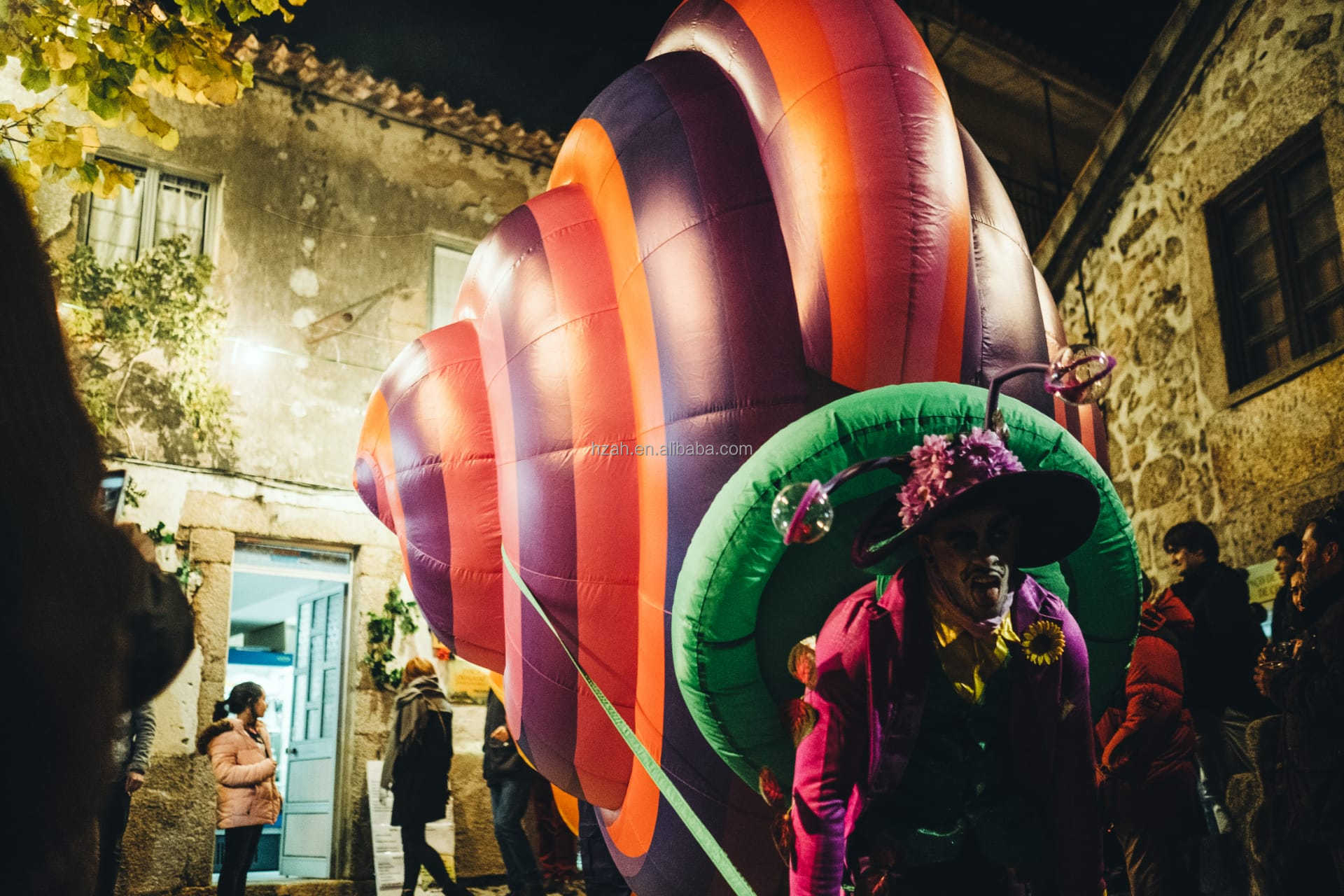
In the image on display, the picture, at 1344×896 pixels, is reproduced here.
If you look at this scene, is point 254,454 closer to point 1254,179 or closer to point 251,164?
point 251,164

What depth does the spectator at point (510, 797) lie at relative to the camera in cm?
747

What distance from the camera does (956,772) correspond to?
285 centimetres

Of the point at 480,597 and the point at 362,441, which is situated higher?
the point at 362,441

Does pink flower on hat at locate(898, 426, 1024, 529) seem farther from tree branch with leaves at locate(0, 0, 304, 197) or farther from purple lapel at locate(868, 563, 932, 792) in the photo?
tree branch with leaves at locate(0, 0, 304, 197)

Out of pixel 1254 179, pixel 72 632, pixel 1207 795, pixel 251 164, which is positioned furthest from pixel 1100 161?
pixel 72 632

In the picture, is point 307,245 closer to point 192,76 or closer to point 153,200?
point 153,200

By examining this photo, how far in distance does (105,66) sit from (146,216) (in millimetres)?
5999

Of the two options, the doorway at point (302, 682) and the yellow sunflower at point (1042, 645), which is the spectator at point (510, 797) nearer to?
the doorway at point (302, 682)

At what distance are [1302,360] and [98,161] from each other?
23.6 ft

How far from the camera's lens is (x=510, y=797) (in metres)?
7.73

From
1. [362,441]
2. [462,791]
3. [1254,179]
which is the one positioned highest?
[1254,179]

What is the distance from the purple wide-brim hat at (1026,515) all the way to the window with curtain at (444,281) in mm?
8759

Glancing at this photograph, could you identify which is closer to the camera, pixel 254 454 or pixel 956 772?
pixel 956 772

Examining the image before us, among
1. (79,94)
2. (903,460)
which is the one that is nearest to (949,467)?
(903,460)
